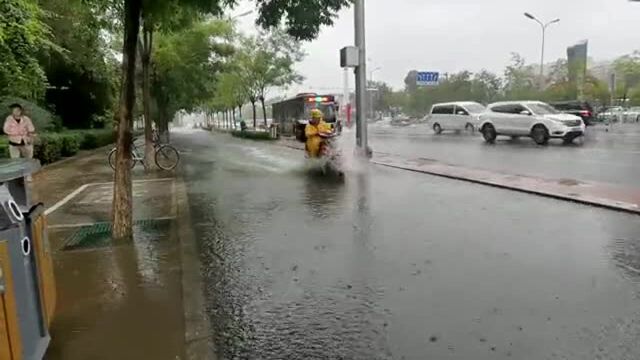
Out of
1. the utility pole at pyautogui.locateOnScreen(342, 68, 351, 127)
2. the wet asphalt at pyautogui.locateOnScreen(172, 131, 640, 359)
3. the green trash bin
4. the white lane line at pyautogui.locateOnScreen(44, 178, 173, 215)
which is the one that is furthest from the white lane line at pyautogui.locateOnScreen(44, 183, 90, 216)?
the utility pole at pyautogui.locateOnScreen(342, 68, 351, 127)

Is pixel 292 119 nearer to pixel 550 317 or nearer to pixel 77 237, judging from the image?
pixel 77 237

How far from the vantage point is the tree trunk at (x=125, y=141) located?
710 centimetres

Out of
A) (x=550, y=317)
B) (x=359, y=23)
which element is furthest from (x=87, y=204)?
(x=359, y=23)

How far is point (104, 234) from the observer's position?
7711 mm

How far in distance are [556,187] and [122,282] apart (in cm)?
796

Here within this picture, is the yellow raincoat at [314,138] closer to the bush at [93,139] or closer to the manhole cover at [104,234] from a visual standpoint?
the manhole cover at [104,234]

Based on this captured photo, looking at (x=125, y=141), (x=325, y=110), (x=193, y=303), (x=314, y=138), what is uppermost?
(x=125, y=141)

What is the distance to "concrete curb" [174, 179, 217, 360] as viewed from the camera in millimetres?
3991

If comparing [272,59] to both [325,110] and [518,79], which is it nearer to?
[325,110]

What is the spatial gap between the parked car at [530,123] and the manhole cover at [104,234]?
18.1 m

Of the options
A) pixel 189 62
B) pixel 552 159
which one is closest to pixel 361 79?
pixel 552 159

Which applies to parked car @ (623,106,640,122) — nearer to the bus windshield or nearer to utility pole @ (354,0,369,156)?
the bus windshield

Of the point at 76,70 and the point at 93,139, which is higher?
the point at 76,70

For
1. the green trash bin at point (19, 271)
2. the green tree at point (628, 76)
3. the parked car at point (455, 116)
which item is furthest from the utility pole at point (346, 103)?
the green trash bin at point (19, 271)
